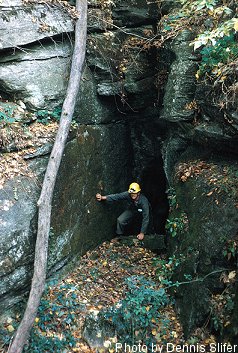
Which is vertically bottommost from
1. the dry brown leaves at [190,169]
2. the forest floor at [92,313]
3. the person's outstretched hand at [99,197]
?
the forest floor at [92,313]

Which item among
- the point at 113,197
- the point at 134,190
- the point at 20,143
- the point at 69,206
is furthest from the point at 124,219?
the point at 20,143

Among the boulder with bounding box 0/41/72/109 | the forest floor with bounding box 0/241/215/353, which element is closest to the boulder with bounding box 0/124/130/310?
the forest floor with bounding box 0/241/215/353

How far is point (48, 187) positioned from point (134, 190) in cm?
247

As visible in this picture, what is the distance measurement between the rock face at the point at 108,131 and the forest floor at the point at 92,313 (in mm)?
327

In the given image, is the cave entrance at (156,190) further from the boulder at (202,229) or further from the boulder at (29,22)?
the boulder at (29,22)

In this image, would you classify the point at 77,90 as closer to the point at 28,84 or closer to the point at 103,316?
the point at 28,84

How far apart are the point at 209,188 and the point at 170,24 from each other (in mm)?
4510

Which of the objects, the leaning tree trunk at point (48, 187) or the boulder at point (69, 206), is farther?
the boulder at point (69, 206)

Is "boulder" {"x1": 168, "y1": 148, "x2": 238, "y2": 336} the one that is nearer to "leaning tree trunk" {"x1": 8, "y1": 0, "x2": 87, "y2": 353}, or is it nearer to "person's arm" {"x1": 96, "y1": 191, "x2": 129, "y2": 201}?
"person's arm" {"x1": 96, "y1": 191, "x2": 129, "y2": 201}

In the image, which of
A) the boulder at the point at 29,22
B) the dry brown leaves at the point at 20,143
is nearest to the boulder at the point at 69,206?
the dry brown leaves at the point at 20,143

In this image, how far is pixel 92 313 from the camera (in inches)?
285

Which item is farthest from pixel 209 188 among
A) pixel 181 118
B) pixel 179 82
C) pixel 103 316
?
pixel 103 316

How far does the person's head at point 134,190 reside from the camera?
8.94 metres

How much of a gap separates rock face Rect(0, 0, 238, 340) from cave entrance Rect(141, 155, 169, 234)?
930mm
